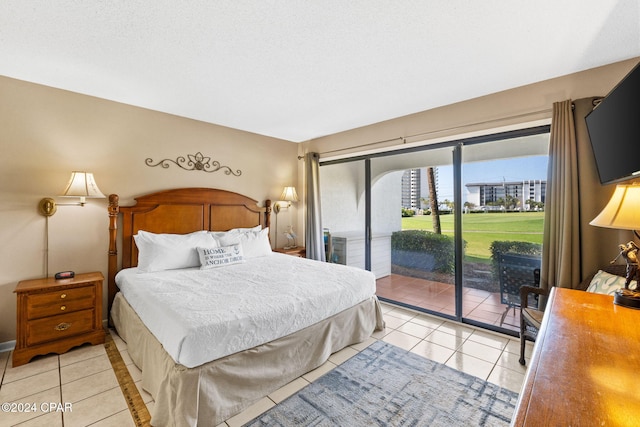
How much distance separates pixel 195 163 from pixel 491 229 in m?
3.76

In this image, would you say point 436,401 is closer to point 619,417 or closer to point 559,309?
point 559,309

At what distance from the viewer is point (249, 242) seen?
367 centimetres

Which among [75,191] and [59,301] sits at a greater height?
[75,191]

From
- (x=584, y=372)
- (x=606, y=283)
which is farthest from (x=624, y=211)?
(x=584, y=372)

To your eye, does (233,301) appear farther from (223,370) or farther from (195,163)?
(195,163)

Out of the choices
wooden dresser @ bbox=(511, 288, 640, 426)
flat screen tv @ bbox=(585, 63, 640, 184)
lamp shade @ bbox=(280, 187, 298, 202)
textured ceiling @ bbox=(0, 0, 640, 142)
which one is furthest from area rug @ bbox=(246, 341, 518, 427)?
lamp shade @ bbox=(280, 187, 298, 202)

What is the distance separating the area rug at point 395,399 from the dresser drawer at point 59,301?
78.9 inches

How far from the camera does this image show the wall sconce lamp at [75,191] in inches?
107

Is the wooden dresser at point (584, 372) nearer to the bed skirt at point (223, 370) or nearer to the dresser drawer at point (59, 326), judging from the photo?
the bed skirt at point (223, 370)

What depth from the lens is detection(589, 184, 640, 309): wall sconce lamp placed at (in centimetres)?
152

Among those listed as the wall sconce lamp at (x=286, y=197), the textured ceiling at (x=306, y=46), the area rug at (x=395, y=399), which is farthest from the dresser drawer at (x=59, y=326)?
the wall sconce lamp at (x=286, y=197)

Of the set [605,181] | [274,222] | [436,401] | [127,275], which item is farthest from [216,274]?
[605,181]

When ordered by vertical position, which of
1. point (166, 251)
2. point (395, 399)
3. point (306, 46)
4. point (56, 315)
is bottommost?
point (395, 399)

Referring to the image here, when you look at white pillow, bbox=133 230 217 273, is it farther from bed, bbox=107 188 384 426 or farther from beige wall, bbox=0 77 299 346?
beige wall, bbox=0 77 299 346
